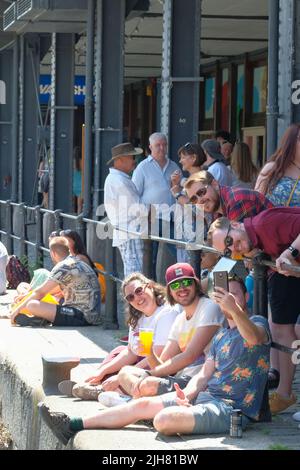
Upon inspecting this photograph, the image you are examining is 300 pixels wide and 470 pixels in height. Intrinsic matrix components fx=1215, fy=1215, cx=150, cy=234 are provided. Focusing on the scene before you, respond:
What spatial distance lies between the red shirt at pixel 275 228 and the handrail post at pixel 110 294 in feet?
16.2

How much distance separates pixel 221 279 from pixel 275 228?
18.0 inches

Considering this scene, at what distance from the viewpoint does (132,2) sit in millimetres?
15531

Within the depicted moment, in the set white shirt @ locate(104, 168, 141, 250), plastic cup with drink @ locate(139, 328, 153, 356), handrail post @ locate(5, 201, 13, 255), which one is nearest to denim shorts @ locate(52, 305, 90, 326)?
white shirt @ locate(104, 168, 141, 250)

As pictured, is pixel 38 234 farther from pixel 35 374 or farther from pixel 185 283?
pixel 185 283

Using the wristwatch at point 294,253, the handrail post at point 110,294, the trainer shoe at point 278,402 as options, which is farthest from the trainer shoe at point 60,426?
the handrail post at point 110,294

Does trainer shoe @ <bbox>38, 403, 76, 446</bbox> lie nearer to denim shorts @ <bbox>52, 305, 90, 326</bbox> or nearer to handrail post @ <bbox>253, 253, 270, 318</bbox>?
handrail post @ <bbox>253, 253, 270, 318</bbox>

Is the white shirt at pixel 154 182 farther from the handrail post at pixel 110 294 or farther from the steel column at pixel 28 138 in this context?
the steel column at pixel 28 138

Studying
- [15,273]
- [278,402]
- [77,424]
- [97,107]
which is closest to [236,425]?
[278,402]

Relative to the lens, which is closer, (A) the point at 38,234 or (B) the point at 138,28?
(A) the point at 38,234

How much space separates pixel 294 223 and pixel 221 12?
40.6 feet

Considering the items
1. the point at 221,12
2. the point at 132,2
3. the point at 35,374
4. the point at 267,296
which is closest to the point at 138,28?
the point at 221,12

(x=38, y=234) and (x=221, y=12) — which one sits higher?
(x=221, y=12)

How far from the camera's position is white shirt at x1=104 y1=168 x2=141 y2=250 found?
11.3 meters

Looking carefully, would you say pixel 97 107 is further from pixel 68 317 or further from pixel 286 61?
pixel 286 61
